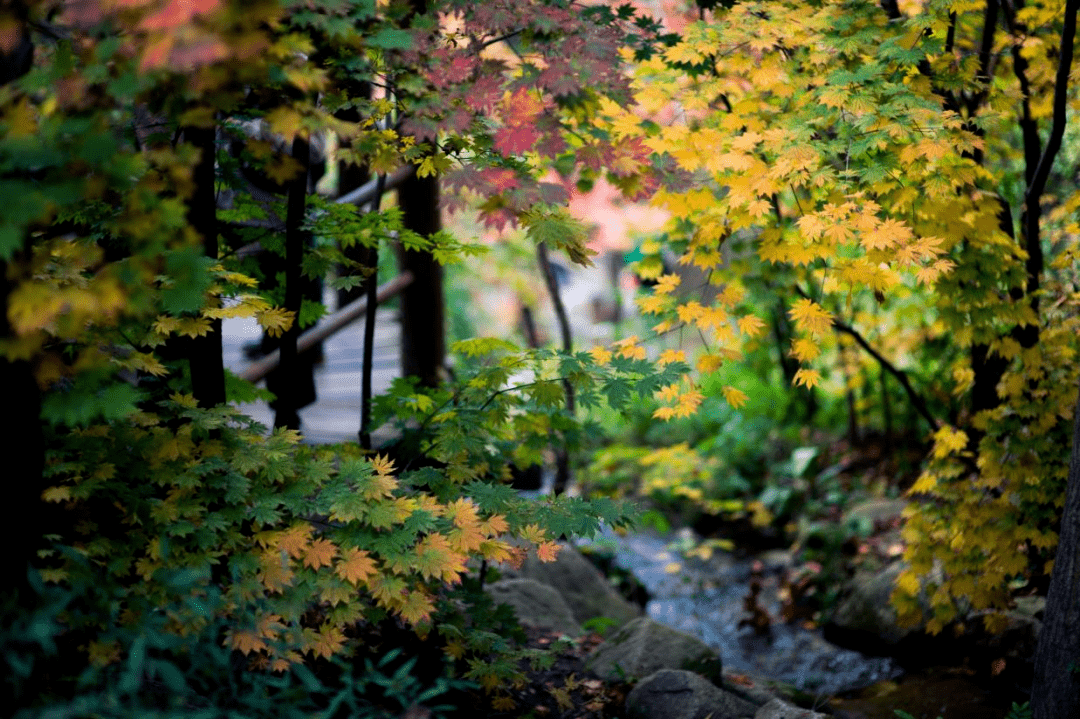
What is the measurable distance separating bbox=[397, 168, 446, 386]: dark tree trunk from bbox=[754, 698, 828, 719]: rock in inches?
112

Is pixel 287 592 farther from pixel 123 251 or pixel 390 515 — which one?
pixel 123 251

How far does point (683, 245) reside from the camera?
438 cm

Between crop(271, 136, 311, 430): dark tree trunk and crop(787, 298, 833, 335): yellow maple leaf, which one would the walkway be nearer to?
crop(271, 136, 311, 430): dark tree trunk

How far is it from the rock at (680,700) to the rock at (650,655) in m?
0.35

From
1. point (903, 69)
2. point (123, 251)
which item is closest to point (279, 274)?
point (123, 251)

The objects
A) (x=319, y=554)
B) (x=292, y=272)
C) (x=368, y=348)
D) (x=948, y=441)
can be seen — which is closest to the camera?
(x=319, y=554)

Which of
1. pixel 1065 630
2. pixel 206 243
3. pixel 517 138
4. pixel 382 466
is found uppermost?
pixel 517 138

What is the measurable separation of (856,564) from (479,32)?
504cm

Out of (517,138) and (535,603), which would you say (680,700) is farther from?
(517,138)

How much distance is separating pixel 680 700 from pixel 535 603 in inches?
55.3

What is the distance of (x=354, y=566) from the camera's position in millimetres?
2576

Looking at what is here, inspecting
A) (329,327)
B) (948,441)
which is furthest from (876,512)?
(329,327)

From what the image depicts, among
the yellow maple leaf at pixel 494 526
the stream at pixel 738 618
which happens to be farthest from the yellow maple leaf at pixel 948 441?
the yellow maple leaf at pixel 494 526

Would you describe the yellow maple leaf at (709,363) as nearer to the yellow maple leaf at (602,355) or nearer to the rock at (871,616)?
the yellow maple leaf at (602,355)
